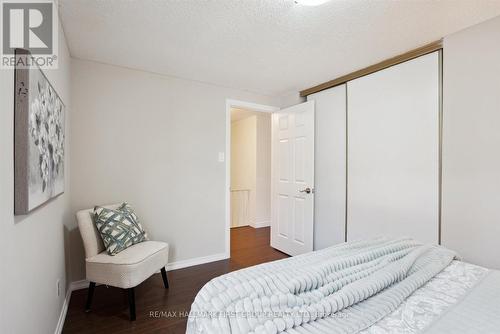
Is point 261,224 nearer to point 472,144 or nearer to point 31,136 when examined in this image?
Answer: point 472,144

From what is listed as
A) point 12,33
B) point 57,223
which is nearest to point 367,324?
point 12,33

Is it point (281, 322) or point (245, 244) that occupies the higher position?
point (281, 322)

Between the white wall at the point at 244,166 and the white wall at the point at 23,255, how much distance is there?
3.72m

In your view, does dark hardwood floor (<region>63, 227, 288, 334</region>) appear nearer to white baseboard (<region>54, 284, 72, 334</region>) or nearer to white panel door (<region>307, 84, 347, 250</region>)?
white baseboard (<region>54, 284, 72, 334</region>)

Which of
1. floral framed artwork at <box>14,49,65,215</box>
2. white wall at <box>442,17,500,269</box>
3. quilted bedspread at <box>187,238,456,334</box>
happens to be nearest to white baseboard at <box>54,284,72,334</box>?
floral framed artwork at <box>14,49,65,215</box>

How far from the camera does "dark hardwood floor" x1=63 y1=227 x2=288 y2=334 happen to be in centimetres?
188

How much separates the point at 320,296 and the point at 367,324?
0.19 meters

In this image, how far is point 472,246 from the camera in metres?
1.87

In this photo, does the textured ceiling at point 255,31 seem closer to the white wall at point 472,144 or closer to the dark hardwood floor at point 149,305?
the white wall at point 472,144

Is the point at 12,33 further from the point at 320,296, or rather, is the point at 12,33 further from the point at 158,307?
the point at 158,307

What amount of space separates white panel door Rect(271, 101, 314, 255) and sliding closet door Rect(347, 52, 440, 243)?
53cm

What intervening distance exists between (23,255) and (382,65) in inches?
119

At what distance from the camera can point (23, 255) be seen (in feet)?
3.59

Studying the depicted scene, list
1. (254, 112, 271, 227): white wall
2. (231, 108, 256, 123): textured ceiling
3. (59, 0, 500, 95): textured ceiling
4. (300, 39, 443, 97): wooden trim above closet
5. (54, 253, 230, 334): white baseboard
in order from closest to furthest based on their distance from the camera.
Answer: (59, 0, 500, 95): textured ceiling < (54, 253, 230, 334): white baseboard < (300, 39, 443, 97): wooden trim above closet < (231, 108, 256, 123): textured ceiling < (254, 112, 271, 227): white wall
